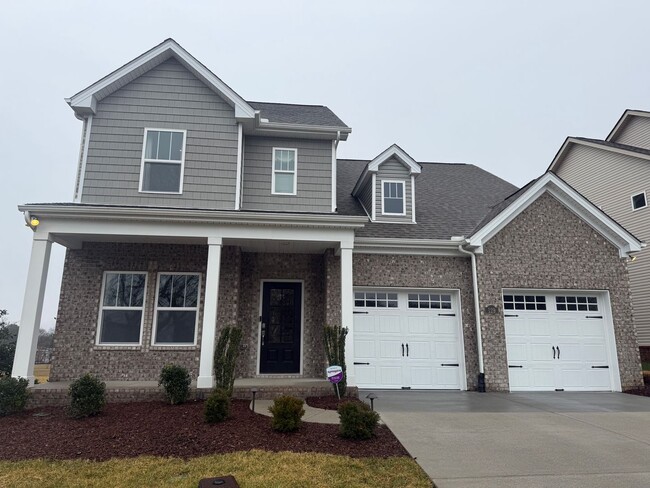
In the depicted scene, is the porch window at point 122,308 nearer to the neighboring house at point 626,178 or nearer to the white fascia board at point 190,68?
the white fascia board at point 190,68

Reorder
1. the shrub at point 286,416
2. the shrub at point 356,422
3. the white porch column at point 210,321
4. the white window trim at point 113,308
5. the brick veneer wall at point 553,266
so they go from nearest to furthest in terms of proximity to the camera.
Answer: the shrub at point 356,422, the shrub at point 286,416, the white porch column at point 210,321, the white window trim at point 113,308, the brick veneer wall at point 553,266

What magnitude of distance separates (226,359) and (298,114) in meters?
7.14

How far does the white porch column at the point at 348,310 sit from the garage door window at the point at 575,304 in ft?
19.0

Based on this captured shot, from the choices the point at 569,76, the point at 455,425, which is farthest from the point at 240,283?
the point at 569,76

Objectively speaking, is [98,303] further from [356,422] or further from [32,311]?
[356,422]

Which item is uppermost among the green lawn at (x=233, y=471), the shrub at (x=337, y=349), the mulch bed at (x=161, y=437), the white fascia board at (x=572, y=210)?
the white fascia board at (x=572, y=210)

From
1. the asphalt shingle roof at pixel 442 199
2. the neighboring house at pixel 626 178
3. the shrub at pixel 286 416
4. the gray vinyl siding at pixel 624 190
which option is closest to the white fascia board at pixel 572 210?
the asphalt shingle roof at pixel 442 199

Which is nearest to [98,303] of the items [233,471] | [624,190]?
[233,471]

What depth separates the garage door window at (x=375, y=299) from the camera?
10375 mm

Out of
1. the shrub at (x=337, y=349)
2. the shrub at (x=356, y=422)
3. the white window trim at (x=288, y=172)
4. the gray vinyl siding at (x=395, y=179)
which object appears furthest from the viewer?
the gray vinyl siding at (x=395, y=179)

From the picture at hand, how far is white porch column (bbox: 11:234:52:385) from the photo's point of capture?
777 centimetres

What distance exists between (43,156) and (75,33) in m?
18.4

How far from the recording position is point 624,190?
14.5 meters

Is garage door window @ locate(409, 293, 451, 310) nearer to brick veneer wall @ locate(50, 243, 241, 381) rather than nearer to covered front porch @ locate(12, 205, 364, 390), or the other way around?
covered front porch @ locate(12, 205, 364, 390)
